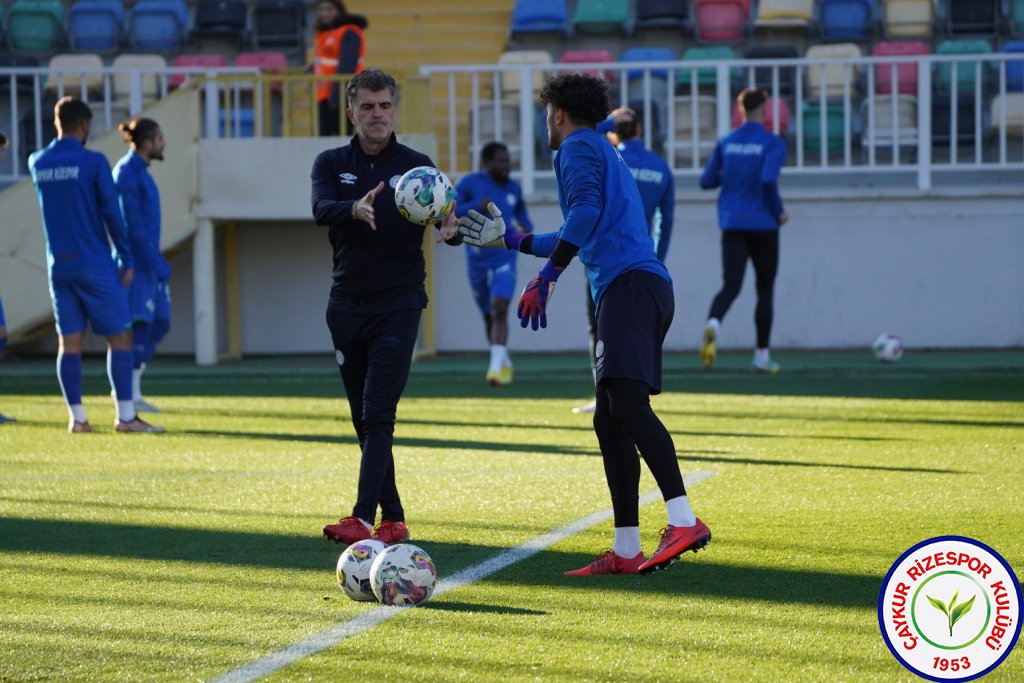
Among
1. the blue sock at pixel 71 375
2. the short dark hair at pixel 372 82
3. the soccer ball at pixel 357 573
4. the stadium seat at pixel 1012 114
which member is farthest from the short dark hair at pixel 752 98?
the soccer ball at pixel 357 573

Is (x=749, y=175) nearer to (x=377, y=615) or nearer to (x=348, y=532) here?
(x=348, y=532)

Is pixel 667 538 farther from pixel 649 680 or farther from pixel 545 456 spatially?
pixel 545 456

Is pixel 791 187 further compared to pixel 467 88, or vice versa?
pixel 467 88

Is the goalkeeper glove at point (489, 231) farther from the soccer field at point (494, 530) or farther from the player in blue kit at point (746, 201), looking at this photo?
the player in blue kit at point (746, 201)

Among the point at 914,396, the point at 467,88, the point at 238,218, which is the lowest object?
the point at 914,396

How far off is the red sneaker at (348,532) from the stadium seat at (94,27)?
16.2 m

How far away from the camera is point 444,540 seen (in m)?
6.22

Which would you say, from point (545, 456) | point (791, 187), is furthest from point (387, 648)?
point (791, 187)

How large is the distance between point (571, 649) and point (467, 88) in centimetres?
1607

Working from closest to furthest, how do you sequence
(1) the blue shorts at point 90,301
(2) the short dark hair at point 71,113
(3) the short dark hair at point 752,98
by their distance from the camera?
(2) the short dark hair at point 71,113, (1) the blue shorts at point 90,301, (3) the short dark hair at point 752,98

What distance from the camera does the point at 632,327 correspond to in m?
5.55

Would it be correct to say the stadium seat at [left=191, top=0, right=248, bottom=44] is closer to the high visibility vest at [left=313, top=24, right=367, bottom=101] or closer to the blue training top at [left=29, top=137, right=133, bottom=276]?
the high visibility vest at [left=313, top=24, right=367, bottom=101]

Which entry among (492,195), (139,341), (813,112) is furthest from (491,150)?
(813,112)

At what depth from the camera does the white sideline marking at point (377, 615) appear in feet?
13.9
